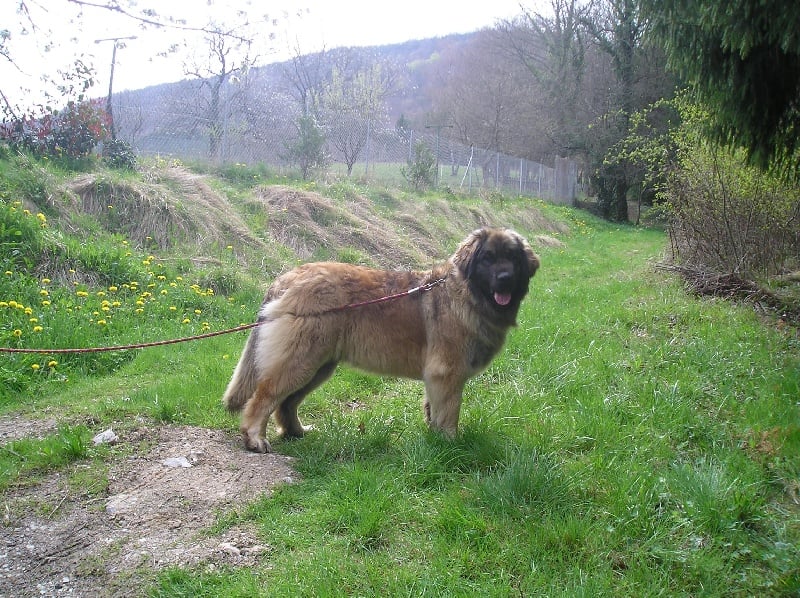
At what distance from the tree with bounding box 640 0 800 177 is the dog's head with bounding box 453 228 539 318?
2.13 meters

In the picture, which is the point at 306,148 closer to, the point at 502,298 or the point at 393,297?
the point at 393,297

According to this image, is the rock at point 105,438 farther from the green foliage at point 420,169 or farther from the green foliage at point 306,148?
the green foliage at point 420,169

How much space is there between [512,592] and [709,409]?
9.22ft

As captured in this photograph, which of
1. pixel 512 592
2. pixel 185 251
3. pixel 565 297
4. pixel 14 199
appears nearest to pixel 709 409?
pixel 512 592

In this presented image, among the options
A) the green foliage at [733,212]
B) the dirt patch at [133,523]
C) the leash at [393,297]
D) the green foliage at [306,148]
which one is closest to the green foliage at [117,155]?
the green foliage at [306,148]

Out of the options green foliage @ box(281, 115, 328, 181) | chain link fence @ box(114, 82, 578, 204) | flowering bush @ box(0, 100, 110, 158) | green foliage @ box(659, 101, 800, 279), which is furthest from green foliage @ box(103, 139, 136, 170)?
green foliage @ box(659, 101, 800, 279)

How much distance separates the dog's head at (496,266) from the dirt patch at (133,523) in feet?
6.49

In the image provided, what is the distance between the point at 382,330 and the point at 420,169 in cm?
1513

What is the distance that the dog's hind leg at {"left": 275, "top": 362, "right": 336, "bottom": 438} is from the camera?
4681 mm

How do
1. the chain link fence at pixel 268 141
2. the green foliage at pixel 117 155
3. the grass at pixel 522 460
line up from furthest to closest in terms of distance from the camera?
A: the chain link fence at pixel 268 141, the green foliage at pixel 117 155, the grass at pixel 522 460

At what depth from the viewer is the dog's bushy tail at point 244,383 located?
4508 mm

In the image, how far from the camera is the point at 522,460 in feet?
11.8

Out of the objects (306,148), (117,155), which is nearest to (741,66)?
(117,155)

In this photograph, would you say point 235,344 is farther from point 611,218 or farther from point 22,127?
point 611,218
